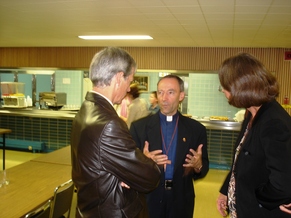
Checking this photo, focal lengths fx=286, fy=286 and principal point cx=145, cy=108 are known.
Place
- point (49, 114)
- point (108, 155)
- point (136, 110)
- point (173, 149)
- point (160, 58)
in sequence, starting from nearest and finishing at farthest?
point (108, 155) < point (173, 149) < point (136, 110) < point (160, 58) < point (49, 114)

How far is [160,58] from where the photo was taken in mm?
7027

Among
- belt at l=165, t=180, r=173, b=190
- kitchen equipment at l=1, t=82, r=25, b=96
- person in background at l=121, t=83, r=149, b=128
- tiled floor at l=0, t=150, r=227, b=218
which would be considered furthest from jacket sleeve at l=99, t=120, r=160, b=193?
kitchen equipment at l=1, t=82, r=25, b=96

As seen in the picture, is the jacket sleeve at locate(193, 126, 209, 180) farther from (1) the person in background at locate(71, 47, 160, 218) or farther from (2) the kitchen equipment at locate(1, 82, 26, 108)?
(2) the kitchen equipment at locate(1, 82, 26, 108)

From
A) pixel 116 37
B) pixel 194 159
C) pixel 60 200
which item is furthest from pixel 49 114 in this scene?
pixel 194 159

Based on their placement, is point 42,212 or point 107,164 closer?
point 107,164

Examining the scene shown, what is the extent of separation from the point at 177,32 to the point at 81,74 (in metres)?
3.51

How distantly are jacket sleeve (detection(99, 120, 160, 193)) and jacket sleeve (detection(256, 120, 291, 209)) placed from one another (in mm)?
573

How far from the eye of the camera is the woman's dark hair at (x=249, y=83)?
4.67ft

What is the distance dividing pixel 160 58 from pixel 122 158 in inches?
235

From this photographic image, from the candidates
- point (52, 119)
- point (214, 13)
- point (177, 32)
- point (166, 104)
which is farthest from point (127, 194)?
point (52, 119)

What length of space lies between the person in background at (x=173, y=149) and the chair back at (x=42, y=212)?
0.76m

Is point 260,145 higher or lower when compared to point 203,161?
higher

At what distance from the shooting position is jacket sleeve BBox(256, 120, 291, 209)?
1.31m

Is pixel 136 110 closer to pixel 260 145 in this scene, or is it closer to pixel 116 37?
pixel 116 37
